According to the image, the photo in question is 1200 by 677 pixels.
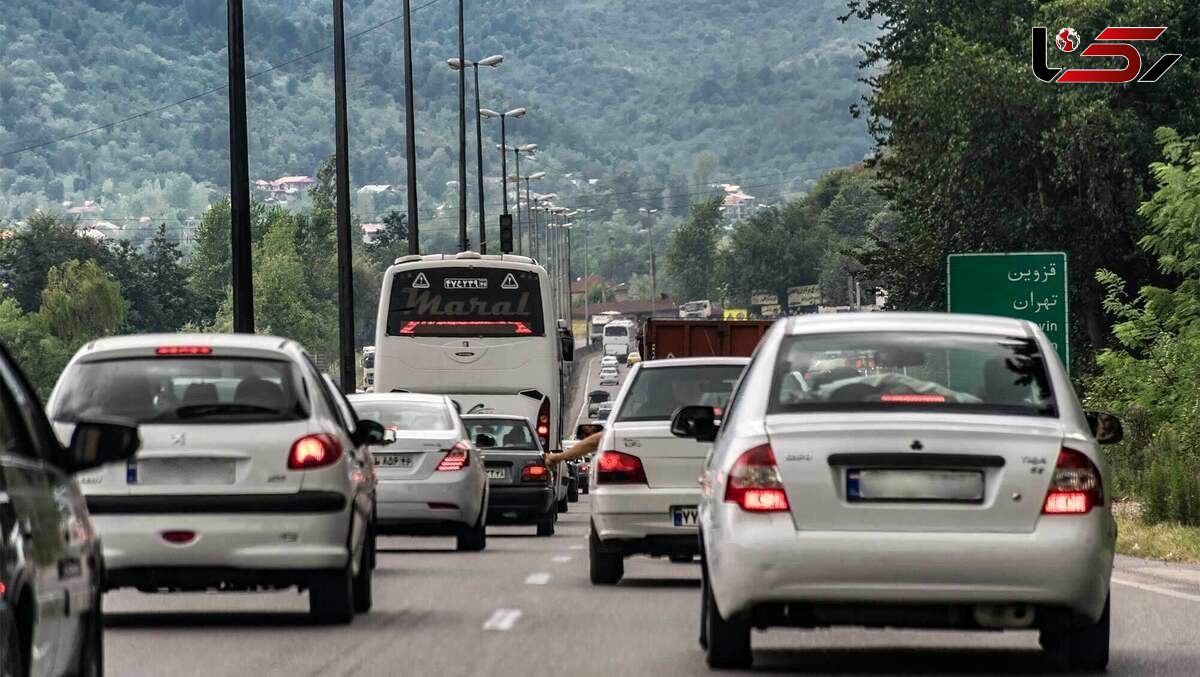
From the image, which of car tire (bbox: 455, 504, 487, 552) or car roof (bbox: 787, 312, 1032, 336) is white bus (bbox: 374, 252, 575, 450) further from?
car roof (bbox: 787, 312, 1032, 336)

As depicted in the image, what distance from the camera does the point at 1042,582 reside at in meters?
10.6

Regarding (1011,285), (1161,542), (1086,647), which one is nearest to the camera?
(1086,647)

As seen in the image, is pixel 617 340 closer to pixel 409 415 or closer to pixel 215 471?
pixel 409 415

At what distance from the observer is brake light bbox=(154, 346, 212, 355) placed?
14141mm

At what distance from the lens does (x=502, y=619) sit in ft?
48.6

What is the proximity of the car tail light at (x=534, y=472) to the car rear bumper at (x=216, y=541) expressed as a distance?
53.2ft

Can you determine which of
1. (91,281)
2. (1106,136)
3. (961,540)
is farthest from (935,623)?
(91,281)

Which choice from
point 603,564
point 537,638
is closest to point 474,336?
point 603,564

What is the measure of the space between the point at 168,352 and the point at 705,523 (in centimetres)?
378

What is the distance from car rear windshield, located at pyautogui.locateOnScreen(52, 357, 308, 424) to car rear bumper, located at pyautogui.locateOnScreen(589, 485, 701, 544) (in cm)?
411

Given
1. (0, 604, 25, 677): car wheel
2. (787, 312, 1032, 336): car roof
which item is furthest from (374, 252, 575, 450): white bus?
(0, 604, 25, 677): car wheel

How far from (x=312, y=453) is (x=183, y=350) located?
3.01 ft

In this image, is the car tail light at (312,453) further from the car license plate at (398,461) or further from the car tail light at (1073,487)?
the car license plate at (398,461)

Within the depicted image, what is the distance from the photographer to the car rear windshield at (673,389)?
18.3 metres
